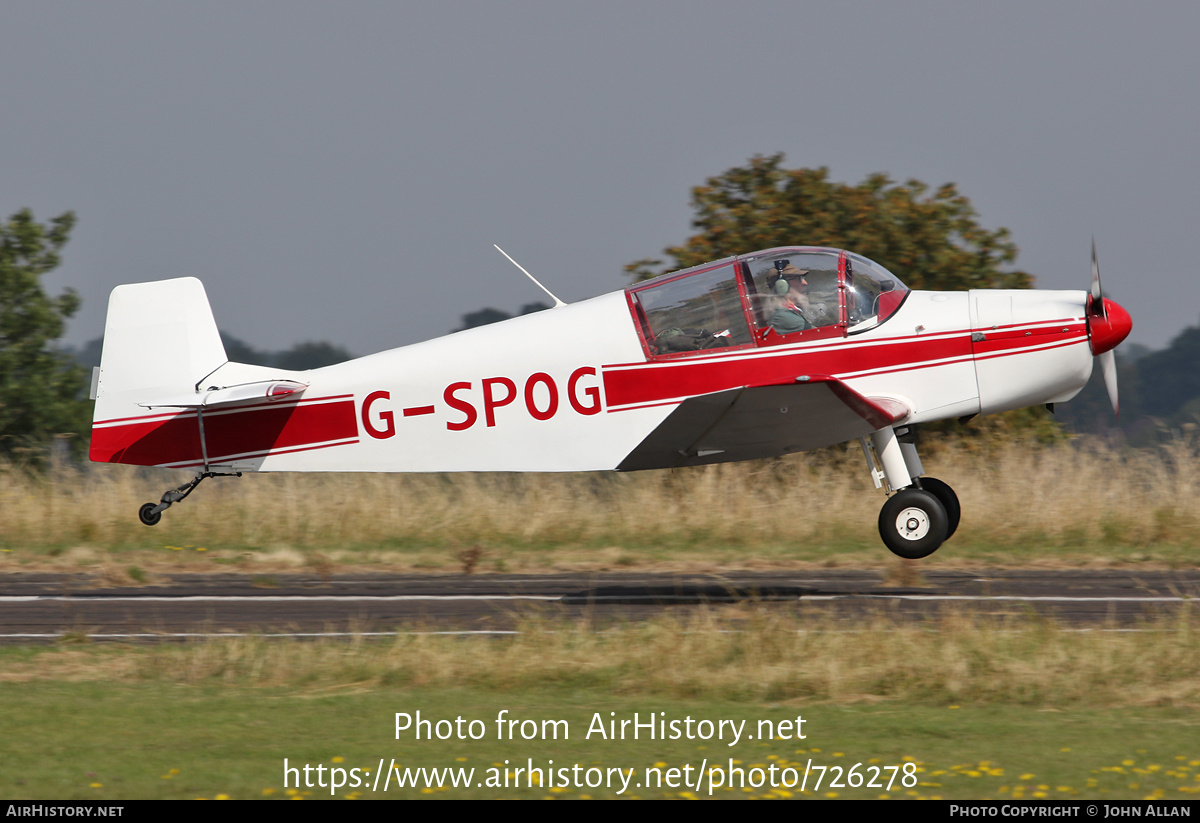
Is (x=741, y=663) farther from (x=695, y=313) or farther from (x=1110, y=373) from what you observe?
(x=1110, y=373)

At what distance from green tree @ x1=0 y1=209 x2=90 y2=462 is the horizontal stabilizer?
9.68 meters

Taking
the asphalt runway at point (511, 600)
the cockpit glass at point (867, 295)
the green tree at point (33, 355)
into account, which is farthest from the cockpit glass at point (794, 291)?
the green tree at point (33, 355)

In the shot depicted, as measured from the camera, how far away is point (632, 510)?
15172 millimetres

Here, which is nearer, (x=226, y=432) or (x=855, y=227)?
(x=226, y=432)

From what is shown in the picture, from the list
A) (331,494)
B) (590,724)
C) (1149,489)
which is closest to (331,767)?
(590,724)

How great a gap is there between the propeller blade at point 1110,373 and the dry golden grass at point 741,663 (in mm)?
2335

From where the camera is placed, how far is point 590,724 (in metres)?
6.15

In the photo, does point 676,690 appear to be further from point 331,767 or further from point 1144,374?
point 1144,374

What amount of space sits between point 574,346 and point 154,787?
5.47 m

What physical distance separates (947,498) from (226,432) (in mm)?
6069

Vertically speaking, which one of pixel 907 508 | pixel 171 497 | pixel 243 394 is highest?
pixel 243 394

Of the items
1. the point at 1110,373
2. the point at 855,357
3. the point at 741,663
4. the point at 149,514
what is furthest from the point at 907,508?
the point at 149,514

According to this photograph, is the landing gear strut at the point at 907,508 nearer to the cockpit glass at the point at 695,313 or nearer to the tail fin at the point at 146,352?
the cockpit glass at the point at 695,313

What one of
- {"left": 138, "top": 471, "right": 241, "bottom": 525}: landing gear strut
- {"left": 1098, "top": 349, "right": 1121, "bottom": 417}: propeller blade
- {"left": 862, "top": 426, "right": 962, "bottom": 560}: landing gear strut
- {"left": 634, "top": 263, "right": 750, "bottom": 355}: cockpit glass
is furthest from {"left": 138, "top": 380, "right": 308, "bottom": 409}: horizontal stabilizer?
{"left": 1098, "top": 349, "right": 1121, "bottom": 417}: propeller blade
